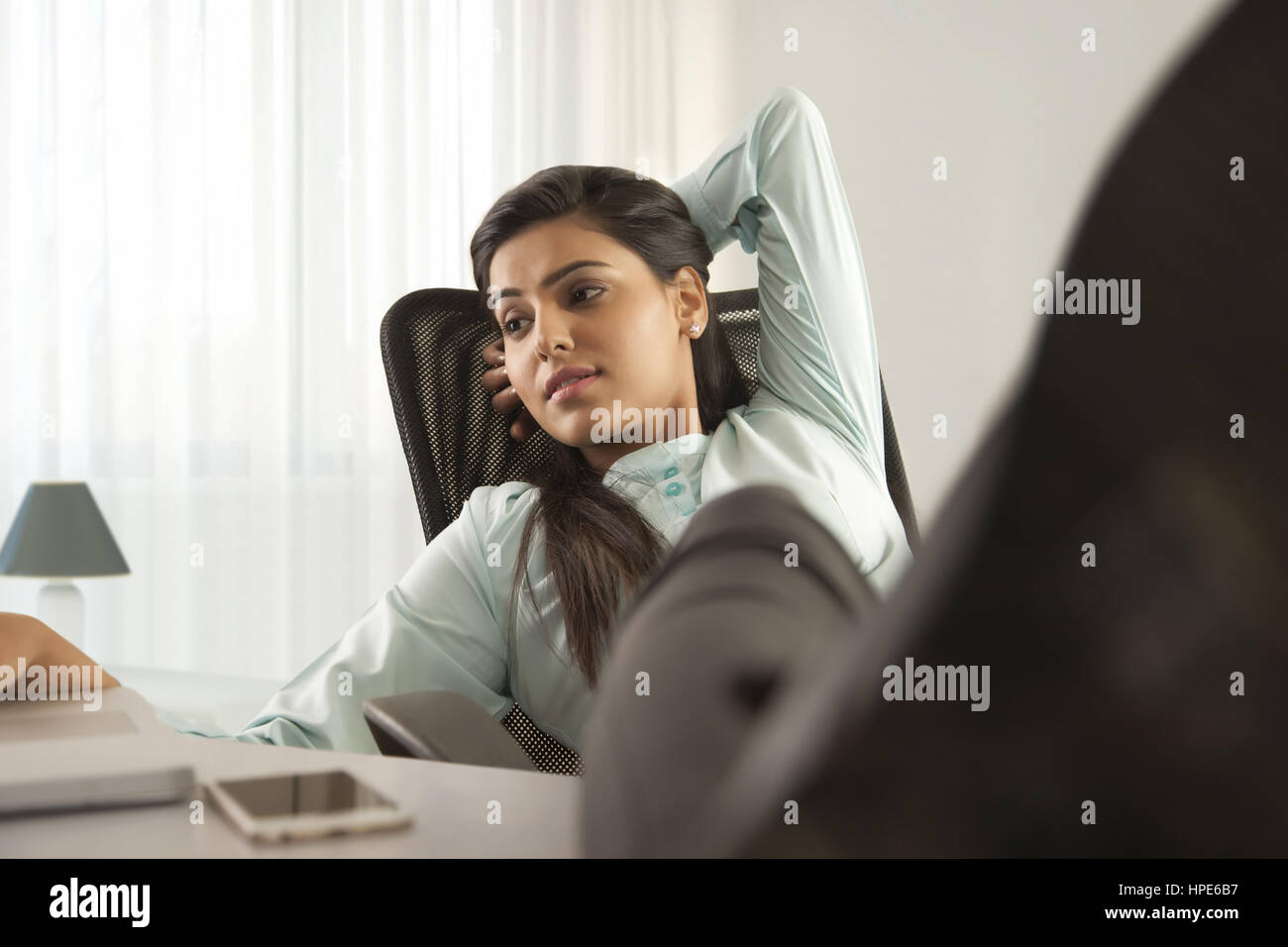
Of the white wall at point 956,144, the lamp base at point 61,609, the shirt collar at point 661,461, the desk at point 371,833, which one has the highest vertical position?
the white wall at point 956,144

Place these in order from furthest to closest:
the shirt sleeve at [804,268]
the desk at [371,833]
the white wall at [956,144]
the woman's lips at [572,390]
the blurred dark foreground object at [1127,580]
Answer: the white wall at [956,144] → the shirt sleeve at [804,268] → the woman's lips at [572,390] → the desk at [371,833] → the blurred dark foreground object at [1127,580]

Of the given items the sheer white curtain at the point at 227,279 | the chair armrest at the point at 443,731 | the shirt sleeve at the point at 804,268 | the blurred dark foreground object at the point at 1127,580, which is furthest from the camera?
the sheer white curtain at the point at 227,279

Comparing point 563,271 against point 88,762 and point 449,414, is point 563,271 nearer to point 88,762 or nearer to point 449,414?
point 449,414

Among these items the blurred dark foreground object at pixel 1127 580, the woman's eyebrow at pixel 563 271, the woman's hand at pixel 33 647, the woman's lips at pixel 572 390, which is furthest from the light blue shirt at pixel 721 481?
the blurred dark foreground object at pixel 1127 580

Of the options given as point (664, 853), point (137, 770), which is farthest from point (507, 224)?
point (664, 853)

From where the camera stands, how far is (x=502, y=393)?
1.41 meters

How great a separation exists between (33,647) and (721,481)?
29.0 inches

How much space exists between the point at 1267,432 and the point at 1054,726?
2.2 inches

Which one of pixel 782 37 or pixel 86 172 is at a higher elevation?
pixel 782 37

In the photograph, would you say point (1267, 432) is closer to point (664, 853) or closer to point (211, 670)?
point (664, 853)

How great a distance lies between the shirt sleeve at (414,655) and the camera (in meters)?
1.08

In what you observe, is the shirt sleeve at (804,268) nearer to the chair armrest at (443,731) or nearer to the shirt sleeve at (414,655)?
the shirt sleeve at (414,655)

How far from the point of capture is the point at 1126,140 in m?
0.17

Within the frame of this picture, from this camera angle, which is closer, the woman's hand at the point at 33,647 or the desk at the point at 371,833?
the desk at the point at 371,833
